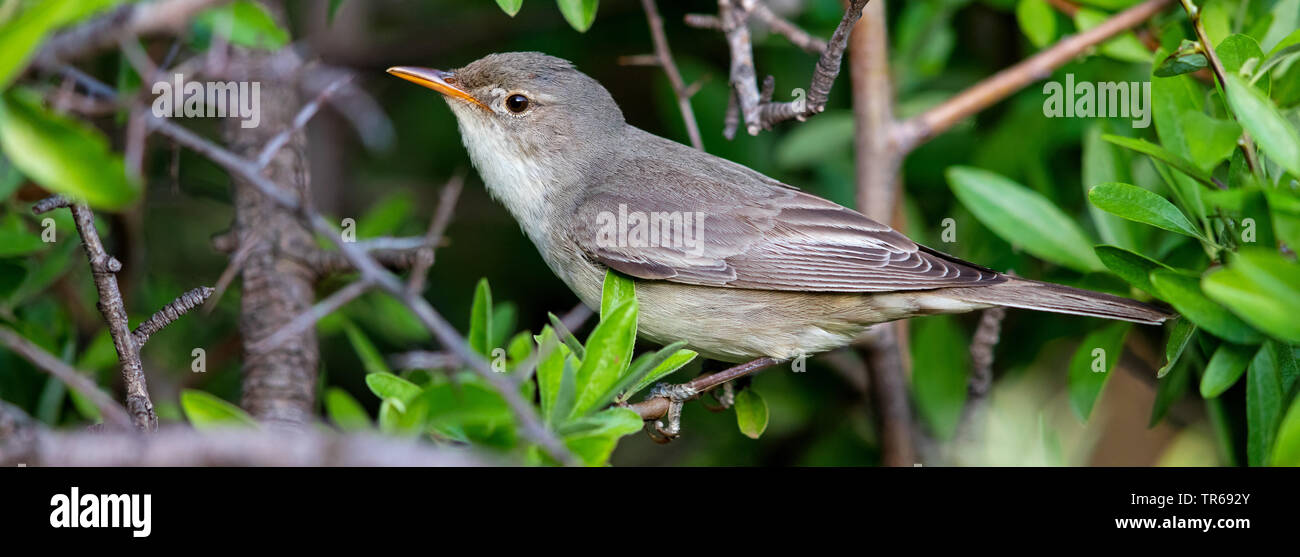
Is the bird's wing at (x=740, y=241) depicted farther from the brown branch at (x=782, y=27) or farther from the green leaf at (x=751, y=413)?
the brown branch at (x=782, y=27)

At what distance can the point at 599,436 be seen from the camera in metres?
2.49

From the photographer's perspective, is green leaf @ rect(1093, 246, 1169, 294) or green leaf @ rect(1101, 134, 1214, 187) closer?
green leaf @ rect(1101, 134, 1214, 187)

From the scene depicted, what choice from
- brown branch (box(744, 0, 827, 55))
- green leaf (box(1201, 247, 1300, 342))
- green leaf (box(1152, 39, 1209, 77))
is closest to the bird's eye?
brown branch (box(744, 0, 827, 55))

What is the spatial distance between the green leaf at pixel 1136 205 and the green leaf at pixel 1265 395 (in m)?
0.40

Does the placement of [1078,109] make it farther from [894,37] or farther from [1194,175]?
[1194,175]

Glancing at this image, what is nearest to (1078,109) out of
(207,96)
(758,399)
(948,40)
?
(948,40)

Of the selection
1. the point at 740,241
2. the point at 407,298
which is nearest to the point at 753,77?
the point at 740,241

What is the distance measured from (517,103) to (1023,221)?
216 centimetres

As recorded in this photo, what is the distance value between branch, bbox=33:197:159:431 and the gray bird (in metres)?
1.57

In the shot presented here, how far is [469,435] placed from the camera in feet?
8.21

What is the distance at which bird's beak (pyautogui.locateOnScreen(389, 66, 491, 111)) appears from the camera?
13.7 feet

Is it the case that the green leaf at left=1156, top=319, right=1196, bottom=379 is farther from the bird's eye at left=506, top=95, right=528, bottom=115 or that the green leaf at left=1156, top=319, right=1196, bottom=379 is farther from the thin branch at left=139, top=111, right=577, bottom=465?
the bird's eye at left=506, top=95, right=528, bottom=115

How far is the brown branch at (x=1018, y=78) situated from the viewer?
4.22 m

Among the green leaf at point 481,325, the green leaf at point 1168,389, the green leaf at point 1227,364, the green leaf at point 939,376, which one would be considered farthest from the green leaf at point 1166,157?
the green leaf at point 481,325
